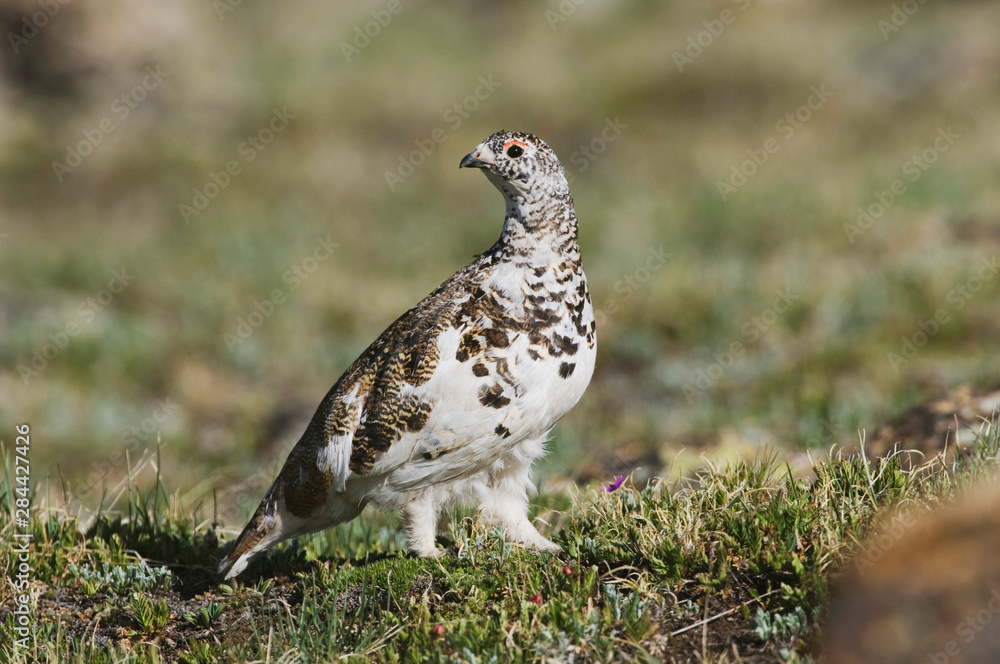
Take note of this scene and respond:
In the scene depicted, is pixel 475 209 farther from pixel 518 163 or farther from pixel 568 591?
pixel 568 591

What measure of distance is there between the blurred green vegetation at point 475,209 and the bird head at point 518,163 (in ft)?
7.38

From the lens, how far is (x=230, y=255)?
A: 49.7ft

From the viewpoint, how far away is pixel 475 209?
1692 cm

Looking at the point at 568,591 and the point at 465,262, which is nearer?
the point at 568,591

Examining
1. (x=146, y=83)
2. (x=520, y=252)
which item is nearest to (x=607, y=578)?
(x=520, y=252)

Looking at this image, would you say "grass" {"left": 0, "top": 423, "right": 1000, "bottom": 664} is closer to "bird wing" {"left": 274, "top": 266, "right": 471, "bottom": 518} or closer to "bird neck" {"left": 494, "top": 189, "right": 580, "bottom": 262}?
"bird wing" {"left": 274, "top": 266, "right": 471, "bottom": 518}

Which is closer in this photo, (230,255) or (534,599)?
(534,599)

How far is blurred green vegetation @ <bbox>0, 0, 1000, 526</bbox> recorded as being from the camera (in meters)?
9.41

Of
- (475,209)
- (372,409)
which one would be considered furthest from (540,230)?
(475,209)

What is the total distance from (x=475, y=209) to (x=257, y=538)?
12.8 m

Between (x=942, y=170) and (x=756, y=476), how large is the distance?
36.8 feet

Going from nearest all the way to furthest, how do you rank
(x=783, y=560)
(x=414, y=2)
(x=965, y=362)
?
1. (x=783, y=560)
2. (x=965, y=362)
3. (x=414, y=2)

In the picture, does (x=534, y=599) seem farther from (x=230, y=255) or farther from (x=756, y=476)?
(x=230, y=255)

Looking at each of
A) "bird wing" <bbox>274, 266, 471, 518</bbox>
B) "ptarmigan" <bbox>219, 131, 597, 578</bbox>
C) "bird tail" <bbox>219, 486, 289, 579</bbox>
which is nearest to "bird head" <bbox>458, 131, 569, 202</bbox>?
"ptarmigan" <bbox>219, 131, 597, 578</bbox>
